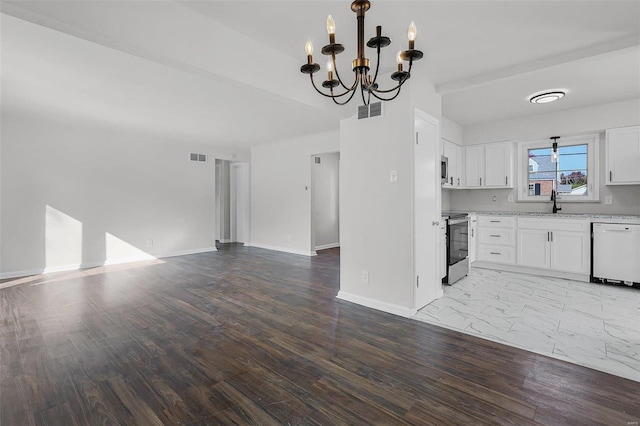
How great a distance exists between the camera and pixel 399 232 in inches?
123

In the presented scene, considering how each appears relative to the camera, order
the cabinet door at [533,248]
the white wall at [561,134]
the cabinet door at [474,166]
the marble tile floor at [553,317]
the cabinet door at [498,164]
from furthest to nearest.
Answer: the cabinet door at [474,166] → the cabinet door at [498,164] → the cabinet door at [533,248] → the white wall at [561,134] → the marble tile floor at [553,317]

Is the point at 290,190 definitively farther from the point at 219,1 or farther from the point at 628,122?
the point at 628,122

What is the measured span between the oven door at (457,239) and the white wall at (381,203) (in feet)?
3.94

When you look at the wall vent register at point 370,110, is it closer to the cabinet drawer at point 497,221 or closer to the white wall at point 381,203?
the white wall at point 381,203

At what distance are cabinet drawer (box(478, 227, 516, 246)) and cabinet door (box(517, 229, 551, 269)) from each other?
0.12 metres

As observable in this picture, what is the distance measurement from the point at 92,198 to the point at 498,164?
7.26m

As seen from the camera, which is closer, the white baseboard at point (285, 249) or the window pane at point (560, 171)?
the window pane at point (560, 171)

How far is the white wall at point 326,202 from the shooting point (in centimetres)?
748

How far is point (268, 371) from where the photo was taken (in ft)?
6.85

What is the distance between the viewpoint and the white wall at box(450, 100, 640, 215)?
4.35 meters

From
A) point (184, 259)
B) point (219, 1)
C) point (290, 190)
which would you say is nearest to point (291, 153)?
point (290, 190)

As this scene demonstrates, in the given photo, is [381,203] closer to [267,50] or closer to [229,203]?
[267,50]

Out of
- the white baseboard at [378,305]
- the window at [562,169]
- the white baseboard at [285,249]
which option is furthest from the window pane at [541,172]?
the white baseboard at [285,249]

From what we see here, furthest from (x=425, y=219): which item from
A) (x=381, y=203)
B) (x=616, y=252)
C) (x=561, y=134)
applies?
(x=561, y=134)
